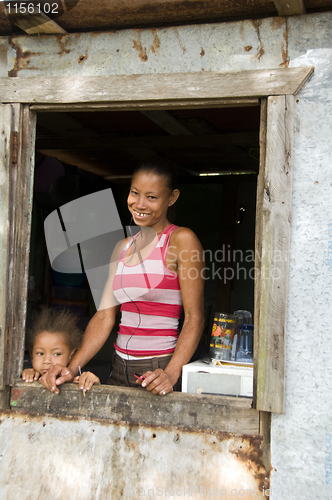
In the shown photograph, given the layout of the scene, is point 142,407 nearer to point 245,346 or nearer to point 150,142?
point 245,346

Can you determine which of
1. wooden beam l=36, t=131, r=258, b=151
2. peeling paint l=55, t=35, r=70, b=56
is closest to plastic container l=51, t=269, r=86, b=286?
wooden beam l=36, t=131, r=258, b=151

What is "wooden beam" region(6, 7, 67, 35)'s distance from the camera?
216cm

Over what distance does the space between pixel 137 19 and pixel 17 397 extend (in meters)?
2.16

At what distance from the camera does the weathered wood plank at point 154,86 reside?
208 centimetres

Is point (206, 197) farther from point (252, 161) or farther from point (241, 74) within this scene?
point (241, 74)

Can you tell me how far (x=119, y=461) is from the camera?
220cm

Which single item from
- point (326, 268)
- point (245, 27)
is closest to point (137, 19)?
point (245, 27)

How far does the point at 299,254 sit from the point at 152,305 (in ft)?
2.84

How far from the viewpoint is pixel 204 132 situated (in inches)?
171

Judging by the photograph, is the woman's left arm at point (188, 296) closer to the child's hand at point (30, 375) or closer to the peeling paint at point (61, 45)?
the child's hand at point (30, 375)

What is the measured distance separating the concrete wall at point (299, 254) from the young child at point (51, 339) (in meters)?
0.63

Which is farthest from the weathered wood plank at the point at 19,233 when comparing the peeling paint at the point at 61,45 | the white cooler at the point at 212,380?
the white cooler at the point at 212,380

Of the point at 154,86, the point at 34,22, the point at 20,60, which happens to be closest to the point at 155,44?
the point at 154,86

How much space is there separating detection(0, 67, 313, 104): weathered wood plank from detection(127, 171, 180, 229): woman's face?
19.3 inches
